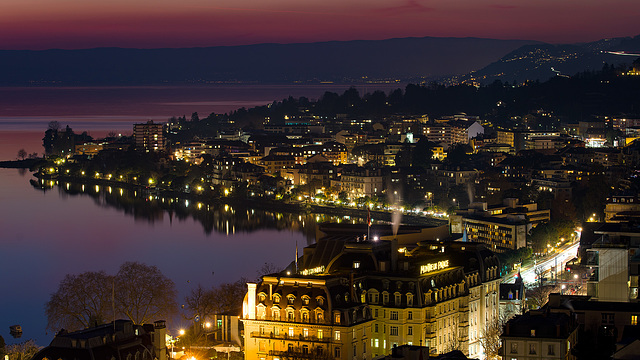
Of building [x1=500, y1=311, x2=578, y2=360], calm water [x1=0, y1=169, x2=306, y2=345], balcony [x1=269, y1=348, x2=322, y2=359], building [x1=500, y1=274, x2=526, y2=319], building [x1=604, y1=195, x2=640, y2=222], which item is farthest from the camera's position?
building [x1=604, y1=195, x2=640, y2=222]

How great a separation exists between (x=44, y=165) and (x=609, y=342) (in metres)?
36.7

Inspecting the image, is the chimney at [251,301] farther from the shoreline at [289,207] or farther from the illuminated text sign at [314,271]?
the shoreline at [289,207]

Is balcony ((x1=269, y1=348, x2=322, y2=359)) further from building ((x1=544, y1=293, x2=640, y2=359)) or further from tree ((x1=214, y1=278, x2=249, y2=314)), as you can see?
building ((x1=544, y1=293, x2=640, y2=359))

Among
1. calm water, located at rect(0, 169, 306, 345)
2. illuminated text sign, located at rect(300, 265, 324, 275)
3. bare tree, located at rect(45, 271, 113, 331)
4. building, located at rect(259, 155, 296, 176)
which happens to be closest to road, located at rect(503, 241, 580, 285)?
calm water, located at rect(0, 169, 306, 345)

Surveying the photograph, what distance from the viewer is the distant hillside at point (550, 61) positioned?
7963 centimetres

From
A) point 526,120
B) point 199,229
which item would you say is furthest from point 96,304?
point 526,120

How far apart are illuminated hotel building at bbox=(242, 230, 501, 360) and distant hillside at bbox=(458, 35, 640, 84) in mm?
61827

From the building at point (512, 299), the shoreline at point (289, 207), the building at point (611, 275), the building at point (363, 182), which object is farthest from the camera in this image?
the building at point (363, 182)

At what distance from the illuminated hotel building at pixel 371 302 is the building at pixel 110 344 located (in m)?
1.63

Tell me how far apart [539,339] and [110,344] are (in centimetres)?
380

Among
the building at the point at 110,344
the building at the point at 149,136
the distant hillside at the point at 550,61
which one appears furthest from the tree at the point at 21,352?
the distant hillside at the point at 550,61

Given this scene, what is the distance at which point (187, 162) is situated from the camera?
4491 centimetres

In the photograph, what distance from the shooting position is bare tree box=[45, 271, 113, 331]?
14.7m

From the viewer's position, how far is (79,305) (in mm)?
14812
